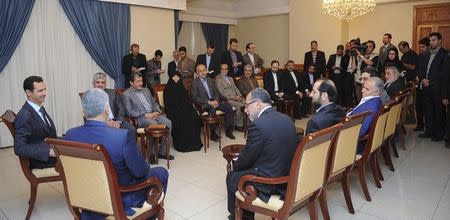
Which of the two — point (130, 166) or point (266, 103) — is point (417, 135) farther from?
point (130, 166)

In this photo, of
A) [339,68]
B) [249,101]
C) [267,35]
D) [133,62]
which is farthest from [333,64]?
[249,101]

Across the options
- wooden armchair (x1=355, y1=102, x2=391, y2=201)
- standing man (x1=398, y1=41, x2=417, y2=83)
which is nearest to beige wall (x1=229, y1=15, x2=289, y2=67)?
standing man (x1=398, y1=41, x2=417, y2=83)

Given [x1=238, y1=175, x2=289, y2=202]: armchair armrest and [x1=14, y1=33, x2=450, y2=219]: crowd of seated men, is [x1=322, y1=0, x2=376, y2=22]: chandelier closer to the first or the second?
[x1=14, y1=33, x2=450, y2=219]: crowd of seated men

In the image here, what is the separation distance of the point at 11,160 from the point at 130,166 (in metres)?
3.47

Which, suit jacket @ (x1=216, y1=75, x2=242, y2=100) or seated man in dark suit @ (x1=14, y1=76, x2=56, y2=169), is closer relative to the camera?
seated man in dark suit @ (x1=14, y1=76, x2=56, y2=169)

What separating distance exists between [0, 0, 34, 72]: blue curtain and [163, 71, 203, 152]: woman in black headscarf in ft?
7.96

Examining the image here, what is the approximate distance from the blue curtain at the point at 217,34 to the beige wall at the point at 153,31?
2.41 m

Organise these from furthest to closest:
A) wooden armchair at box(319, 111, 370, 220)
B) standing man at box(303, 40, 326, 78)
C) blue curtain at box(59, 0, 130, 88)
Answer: standing man at box(303, 40, 326, 78) → blue curtain at box(59, 0, 130, 88) → wooden armchair at box(319, 111, 370, 220)

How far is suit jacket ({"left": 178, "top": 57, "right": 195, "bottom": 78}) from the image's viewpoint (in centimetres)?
679

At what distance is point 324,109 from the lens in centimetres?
253

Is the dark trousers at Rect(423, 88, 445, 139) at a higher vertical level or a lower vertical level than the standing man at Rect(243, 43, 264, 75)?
lower

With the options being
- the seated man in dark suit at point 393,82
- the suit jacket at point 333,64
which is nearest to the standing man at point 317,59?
the suit jacket at point 333,64

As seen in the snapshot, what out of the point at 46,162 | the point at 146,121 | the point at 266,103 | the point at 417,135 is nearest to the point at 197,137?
the point at 146,121

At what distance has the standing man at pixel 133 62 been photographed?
607 cm
